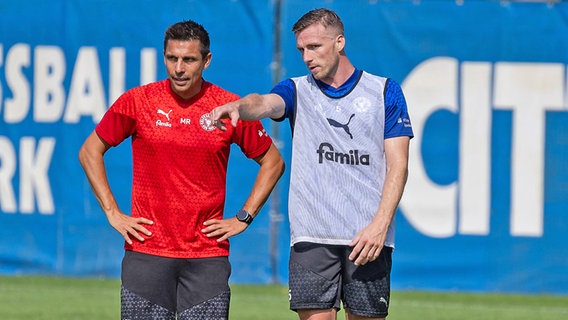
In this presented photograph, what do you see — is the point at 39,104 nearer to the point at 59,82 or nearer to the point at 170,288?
the point at 59,82

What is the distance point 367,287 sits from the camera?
682cm

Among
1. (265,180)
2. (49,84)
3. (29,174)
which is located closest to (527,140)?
(49,84)

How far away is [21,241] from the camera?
12.8 meters

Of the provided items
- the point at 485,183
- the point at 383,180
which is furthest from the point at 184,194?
the point at 485,183

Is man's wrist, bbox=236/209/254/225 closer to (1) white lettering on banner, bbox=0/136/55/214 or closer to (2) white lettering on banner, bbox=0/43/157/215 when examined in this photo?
(2) white lettering on banner, bbox=0/43/157/215

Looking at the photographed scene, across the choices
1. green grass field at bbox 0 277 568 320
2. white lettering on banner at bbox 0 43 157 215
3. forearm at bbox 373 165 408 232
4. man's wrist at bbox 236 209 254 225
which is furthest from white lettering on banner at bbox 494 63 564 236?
forearm at bbox 373 165 408 232

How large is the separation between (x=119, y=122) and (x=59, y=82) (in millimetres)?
6187

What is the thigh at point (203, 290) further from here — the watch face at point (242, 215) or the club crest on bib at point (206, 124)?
the club crest on bib at point (206, 124)

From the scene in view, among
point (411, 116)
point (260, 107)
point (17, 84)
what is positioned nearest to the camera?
point (260, 107)

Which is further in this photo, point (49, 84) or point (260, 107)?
point (49, 84)

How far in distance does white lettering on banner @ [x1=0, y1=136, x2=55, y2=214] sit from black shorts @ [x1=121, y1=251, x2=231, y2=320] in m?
6.19

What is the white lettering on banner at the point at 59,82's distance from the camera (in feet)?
41.7

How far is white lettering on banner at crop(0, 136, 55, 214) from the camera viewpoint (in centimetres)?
1280

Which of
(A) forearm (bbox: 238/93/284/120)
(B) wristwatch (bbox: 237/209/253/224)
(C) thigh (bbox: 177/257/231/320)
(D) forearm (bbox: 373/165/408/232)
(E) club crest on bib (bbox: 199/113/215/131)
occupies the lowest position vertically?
(C) thigh (bbox: 177/257/231/320)
